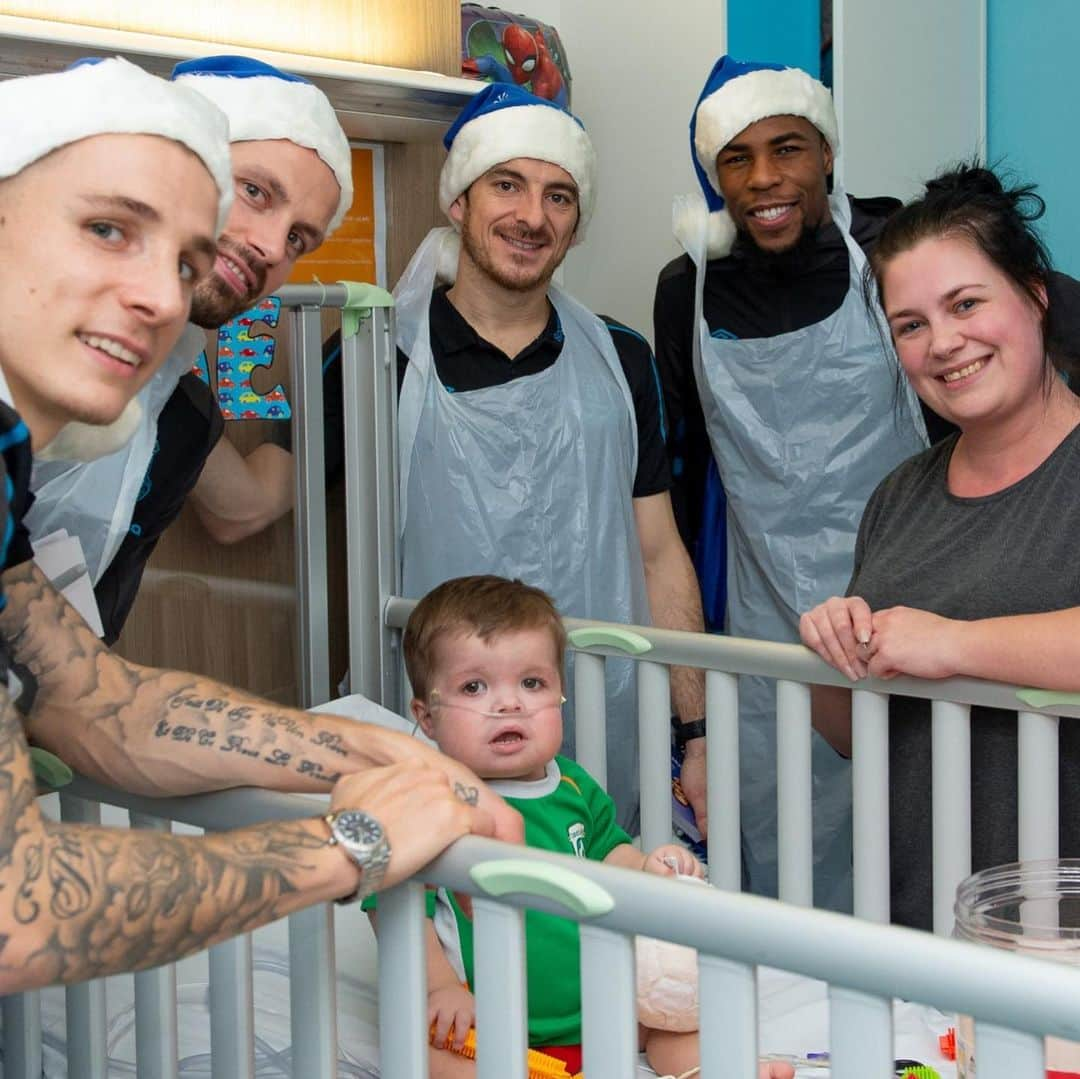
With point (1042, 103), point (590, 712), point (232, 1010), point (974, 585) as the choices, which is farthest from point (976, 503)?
point (1042, 103)

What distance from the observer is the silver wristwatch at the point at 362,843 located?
105 cm

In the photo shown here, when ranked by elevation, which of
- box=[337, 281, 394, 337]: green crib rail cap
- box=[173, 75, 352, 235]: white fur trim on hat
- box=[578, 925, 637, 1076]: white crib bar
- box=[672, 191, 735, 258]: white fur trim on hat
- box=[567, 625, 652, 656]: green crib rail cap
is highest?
Answer: box=[173, 75, 352, 235]: white fur trim on hat

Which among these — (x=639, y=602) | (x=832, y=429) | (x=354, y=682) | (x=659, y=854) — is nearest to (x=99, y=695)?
(x=659, y=854)

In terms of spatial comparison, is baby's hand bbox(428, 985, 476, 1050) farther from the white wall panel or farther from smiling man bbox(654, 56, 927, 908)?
the white wall panel

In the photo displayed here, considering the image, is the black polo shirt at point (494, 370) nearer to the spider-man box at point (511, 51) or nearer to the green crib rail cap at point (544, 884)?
the spider-man box at point (511, 51)

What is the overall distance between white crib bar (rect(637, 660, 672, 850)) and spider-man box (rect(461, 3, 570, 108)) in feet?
3.90

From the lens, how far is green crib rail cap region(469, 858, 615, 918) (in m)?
1.03

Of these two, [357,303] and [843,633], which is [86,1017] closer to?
[843,633]

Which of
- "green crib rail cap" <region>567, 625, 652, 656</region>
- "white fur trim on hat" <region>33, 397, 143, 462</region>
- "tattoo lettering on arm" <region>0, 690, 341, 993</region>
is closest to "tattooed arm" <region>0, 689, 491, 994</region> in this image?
"tattoo lettering on arm" <region>0, 690, 341, 993</region>

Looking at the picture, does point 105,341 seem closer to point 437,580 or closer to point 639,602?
point 437,580

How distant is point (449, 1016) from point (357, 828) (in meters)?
0.41

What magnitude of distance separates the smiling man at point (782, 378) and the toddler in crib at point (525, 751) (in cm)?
68

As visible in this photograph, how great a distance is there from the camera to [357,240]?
8.21ft

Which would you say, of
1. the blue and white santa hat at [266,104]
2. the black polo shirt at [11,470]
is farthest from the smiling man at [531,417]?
the black polo shirt at [11,470]
